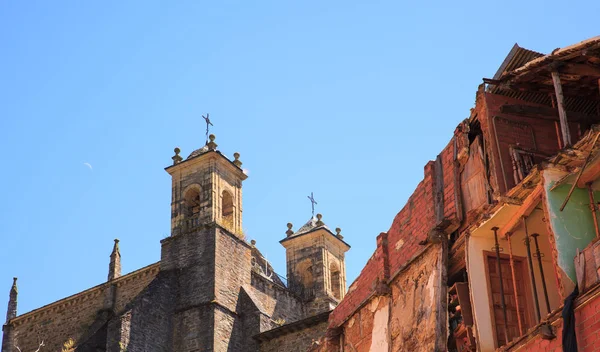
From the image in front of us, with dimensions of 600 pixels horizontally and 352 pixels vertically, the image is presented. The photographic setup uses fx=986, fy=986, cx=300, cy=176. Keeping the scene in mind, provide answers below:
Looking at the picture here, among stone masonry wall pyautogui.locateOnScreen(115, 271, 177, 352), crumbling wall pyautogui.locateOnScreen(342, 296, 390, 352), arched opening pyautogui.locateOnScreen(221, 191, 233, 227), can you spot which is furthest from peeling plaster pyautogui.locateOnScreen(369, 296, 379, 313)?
arched opening pyautogui.locateOnScreen(221, 191, 233, 227)

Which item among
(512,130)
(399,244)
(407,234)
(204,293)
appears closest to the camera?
(512,130)

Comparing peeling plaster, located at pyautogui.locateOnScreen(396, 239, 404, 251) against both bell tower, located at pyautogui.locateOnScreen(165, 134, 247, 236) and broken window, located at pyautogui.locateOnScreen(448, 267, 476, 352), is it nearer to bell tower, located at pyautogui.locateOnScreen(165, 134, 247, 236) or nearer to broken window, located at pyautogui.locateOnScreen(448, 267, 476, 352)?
broken window, located at pyautogui.locateOnScreen(448, 267, 476, 352)

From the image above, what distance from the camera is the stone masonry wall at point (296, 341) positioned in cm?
2712

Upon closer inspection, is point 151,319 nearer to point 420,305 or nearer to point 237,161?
point 237,161

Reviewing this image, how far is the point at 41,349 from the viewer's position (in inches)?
1259

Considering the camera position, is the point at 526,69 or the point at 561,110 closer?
the point at 561,110

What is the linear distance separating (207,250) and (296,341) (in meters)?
3.79

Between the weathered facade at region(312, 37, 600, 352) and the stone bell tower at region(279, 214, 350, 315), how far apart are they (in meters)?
18.4

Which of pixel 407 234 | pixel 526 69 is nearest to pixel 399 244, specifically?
pixel 407 234

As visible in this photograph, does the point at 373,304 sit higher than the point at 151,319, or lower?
lower

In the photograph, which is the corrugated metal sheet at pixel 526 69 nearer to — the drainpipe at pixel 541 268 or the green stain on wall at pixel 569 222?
the green stain on wall at pixel 569 222

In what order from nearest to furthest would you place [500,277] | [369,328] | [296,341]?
[500,277] < [369,328] < [296,341]

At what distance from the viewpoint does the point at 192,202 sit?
100 ft

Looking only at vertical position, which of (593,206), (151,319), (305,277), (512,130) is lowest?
(593,206)
